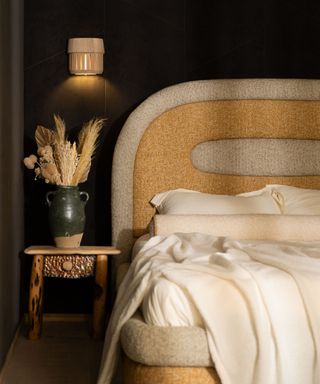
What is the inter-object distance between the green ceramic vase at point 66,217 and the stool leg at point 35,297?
0.55 feet

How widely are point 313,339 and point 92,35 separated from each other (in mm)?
2753

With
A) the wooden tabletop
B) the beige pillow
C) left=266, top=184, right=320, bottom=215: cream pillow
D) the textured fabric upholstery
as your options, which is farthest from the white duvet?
left=266, top=184, right=320, bottom=215: cream pillow

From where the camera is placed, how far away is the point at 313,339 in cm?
295

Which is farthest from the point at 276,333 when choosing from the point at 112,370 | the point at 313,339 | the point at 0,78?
the point at 0,78

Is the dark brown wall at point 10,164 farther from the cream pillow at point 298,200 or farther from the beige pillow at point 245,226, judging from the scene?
the cream pillow at point 298,200

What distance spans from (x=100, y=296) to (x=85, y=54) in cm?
141

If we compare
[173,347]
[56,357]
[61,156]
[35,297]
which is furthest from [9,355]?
[173,347]

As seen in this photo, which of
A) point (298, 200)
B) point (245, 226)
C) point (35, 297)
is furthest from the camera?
point (298, 200)

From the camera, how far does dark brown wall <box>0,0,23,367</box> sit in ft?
13.1

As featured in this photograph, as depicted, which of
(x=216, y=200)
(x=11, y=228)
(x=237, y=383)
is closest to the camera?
(x=237, y=383)

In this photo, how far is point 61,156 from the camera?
4715 mm

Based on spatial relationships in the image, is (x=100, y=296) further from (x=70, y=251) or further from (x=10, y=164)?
(x=10, y=164)

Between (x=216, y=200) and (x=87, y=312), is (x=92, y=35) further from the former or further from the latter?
(x=87, y=312)

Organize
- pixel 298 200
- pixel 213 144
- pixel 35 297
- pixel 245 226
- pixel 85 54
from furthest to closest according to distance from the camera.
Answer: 1. pixel 213 144
2. pixel 85 54
3. pixel 298 200
4. pixel 35 297
5. pixel 245 226
